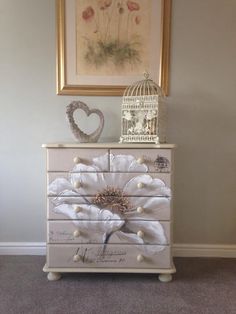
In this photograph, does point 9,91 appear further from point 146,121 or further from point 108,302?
point 108,302

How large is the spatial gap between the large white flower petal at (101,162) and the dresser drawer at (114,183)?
4 cm

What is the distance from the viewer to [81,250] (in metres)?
1.93

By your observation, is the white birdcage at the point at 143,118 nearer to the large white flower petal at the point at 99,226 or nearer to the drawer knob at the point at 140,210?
the drawer knob at the point at 140,210

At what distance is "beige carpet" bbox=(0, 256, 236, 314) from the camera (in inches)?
66.1

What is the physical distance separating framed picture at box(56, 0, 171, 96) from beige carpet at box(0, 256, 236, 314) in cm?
124

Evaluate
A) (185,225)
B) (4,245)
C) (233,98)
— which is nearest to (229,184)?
(185,225)

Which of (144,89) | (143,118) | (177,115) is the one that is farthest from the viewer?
(177,115)

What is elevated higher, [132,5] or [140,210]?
[132,5]

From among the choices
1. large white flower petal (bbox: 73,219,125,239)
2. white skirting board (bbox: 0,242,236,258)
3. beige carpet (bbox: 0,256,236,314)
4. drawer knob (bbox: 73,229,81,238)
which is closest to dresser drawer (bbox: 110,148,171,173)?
large white flower petal (bbox: 73,219,125,239)

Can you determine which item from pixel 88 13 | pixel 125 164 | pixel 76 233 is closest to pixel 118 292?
pixel 76 233

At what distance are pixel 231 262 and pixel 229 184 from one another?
1.79 ft

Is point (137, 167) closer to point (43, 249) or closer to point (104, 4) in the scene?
point (43, 249)

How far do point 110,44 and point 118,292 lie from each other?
5.31 ft

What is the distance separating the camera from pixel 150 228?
1914 mm
